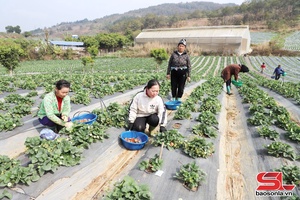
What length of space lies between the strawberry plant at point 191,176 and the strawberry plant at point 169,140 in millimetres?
849

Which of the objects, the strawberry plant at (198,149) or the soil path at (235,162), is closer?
the soil path at (235,162)

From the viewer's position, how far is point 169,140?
14.1 ft

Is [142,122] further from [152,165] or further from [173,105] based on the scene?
[173,105]

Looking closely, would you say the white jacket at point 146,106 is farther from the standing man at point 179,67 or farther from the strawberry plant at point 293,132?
the strawberry plant at point 293,132

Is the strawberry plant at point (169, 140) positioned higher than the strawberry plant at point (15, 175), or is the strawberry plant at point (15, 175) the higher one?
the strawberry plant at point (15, 175)

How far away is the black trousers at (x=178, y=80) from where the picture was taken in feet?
22.6

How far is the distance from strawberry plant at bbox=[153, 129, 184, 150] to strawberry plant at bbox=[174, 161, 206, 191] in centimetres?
85

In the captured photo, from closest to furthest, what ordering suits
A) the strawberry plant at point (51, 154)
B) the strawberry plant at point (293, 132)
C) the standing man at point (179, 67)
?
the strawberry plant at point (51, 154), the strawberry plant at point (293, 132), the standing man at point (179, 67)

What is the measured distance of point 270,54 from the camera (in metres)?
44.0

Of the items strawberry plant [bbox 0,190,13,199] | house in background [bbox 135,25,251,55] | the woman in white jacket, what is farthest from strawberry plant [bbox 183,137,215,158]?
house in background [bbox 135,25,251,55]

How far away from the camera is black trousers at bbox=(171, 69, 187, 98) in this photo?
6.90 m

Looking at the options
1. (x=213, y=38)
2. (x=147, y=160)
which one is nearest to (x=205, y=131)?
(x=147, y=160)

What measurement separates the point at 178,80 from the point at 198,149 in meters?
3.45

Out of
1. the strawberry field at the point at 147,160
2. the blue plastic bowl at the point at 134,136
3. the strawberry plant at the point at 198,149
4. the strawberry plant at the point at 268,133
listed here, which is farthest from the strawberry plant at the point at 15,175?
the strawberry plant at the point at 268,133
